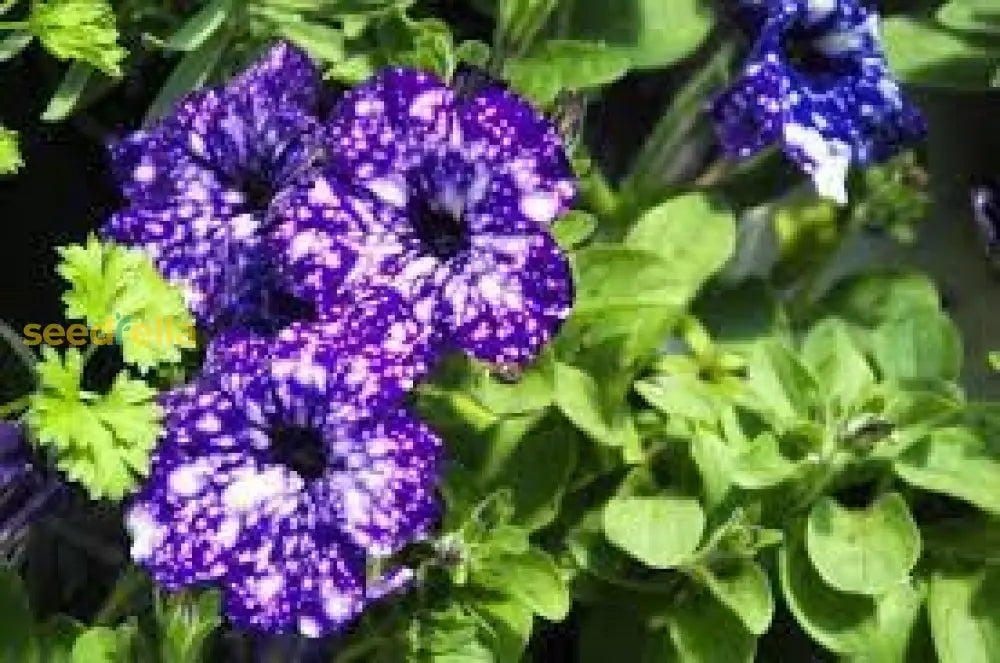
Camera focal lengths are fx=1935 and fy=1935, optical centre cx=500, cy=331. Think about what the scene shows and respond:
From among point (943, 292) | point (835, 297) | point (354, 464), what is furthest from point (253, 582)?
point (943, 292)

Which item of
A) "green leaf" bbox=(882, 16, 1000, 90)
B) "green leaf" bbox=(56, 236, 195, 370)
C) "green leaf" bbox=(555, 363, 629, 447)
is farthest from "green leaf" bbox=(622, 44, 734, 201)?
"green leaf" bbox=(56, 236, 195, 370)

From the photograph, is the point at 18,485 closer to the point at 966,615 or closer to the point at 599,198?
the point at 599,198

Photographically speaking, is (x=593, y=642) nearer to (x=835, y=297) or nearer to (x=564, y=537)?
(x=564, y=537)

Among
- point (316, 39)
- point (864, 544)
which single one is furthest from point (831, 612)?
point (316, 39)

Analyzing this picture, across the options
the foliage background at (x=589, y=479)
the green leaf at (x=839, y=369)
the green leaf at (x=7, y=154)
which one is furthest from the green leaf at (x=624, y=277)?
the green leaf at (x=7, y=154)

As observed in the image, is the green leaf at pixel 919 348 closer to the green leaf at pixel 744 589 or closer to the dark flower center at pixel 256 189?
the green leaf at pixel 744 589

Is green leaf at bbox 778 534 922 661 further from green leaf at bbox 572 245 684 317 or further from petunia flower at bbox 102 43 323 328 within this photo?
petunia flower at bbox 102 43 323 328
